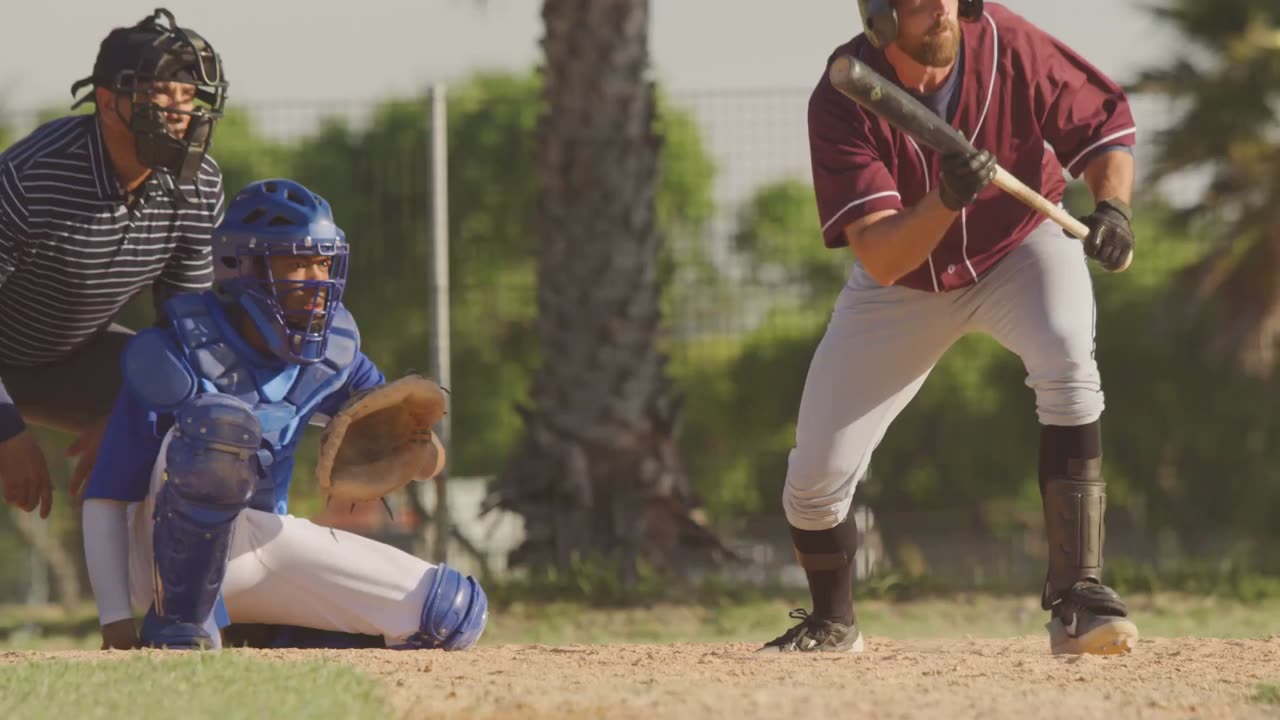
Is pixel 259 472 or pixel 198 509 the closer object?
pixel 198 509

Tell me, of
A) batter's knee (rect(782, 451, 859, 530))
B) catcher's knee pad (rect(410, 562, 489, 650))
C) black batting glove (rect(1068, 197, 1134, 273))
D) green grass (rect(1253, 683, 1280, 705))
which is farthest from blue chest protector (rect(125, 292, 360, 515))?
green grass (rect(1253, 683, 1280, 705))

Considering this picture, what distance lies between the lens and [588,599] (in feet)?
29.2

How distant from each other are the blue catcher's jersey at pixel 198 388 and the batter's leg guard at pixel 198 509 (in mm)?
138

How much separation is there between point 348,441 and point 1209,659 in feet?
8.77

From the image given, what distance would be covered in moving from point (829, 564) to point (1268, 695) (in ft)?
4.98

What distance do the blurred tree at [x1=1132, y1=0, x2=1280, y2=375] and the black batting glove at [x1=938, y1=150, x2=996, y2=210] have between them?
7640 mm

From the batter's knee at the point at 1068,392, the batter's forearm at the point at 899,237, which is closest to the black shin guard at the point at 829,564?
the batter's knee at the point at 1068,392

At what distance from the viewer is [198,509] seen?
15.8ft

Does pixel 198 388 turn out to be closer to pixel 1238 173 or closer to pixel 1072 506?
pixel 1072 506

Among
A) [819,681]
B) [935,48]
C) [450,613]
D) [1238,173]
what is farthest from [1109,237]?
[1238,173]

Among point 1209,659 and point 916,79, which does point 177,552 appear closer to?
point 916,79

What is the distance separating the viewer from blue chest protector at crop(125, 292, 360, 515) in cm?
498

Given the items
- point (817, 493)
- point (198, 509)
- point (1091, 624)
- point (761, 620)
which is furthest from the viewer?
point (761, 620)

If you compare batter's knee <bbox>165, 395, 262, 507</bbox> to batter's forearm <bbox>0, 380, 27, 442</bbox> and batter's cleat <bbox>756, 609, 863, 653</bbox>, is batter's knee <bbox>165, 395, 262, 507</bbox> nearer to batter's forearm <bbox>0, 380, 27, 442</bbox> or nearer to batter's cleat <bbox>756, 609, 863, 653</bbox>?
batter's forearm <bbox>0, 380, 27, 442</bbox>
